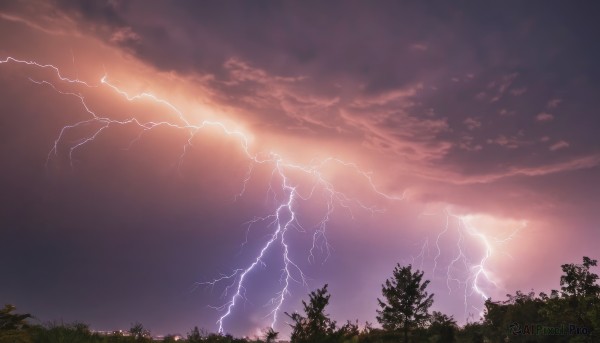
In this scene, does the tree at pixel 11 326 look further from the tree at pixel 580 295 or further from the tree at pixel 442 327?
the tree at pixel 442 327

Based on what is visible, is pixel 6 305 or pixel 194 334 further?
pixel 194 334

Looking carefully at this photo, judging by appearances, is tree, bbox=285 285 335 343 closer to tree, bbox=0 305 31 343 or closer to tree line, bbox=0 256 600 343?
tree line, bbox=0 256 600 343

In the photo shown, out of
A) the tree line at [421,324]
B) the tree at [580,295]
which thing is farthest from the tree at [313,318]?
the tree at [580,295]

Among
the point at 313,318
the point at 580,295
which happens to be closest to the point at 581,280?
the point at 580,295

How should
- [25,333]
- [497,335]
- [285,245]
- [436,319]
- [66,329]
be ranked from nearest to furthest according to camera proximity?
[25,333] → [66,329] → [497,335] → [436,319] → [285,245]

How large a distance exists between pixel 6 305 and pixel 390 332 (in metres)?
22.1

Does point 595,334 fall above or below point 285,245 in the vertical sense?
below

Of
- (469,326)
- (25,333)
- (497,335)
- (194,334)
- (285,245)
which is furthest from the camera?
(285,245)

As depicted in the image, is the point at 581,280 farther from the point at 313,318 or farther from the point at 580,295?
the point at 313,318

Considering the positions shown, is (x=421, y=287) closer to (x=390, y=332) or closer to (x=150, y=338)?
(x=390, y=332)

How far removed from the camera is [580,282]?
1480cm

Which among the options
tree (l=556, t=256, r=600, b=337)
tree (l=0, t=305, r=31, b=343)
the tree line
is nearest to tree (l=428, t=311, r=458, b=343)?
the tree line

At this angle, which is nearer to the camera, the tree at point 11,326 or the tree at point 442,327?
the tree at point 11,326

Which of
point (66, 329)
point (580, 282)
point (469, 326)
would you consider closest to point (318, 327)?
point (66, 329)
